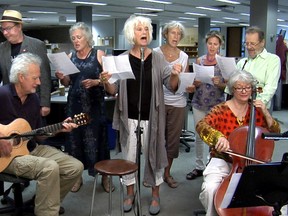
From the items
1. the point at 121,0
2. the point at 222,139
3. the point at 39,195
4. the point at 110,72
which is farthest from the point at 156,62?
the point at 121,0

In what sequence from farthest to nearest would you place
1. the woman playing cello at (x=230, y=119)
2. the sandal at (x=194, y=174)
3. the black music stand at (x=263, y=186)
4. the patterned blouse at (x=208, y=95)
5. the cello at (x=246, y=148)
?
the sandal at (x=194, y=174) < the patterned blouse at (x=208, y=95) < the woman playing cello at (x=230, y=119) < the cello at (x=246, y=148) < the black music stand at (x=263, y=186)

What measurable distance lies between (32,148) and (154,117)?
903mm

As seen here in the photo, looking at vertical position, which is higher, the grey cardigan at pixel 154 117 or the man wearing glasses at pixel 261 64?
the man wearing glasses at pixel 261 64

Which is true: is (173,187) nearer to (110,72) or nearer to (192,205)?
(192,205)

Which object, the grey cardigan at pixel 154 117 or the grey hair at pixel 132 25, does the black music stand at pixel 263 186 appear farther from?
the grey hair at pixel 132 25

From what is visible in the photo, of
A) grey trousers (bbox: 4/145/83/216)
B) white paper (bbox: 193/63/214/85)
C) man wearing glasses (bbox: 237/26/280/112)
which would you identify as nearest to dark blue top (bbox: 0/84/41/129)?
grey trousers (bbox: 4/145/83/216)

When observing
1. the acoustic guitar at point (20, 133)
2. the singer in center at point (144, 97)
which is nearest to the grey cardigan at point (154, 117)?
the singer in center at point (144, 97)

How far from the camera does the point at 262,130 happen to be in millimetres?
2137

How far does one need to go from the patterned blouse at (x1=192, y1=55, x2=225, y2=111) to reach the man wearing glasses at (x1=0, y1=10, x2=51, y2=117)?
4.29 ft

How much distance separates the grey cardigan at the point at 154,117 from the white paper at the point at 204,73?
0.43 m

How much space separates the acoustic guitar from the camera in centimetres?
226

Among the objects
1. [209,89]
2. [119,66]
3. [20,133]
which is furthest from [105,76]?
[209,89]

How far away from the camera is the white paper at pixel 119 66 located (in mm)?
2256

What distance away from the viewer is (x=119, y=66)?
2262 millimetres
